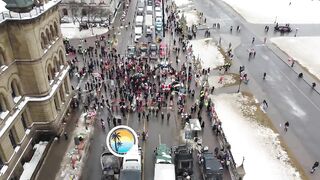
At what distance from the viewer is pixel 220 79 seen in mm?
39781

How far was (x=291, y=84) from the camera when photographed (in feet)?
132

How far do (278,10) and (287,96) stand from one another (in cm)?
4108

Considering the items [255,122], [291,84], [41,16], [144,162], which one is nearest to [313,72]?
[291,84]

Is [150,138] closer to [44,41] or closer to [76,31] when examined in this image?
[44,41]

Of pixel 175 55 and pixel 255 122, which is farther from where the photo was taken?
pixel 175 55

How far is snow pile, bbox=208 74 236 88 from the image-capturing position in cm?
3947

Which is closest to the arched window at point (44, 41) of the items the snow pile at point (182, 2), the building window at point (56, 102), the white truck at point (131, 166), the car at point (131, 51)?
the building window at point (56, 102)

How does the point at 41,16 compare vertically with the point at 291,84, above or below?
above

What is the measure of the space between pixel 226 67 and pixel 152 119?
15.7m

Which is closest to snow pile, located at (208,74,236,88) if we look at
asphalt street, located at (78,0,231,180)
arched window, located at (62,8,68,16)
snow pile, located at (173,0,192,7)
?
asphalt street, located at (78,0,231,180)

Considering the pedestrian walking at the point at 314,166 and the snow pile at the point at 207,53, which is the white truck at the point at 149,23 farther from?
the pedestrian walking at the point at 314,166

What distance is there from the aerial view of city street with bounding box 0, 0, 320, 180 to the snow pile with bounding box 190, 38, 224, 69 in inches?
6.7

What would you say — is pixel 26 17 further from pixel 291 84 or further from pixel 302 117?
pixel 291 84

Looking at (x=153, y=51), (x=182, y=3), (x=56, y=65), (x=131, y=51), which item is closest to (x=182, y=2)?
(x=182, y=3)
